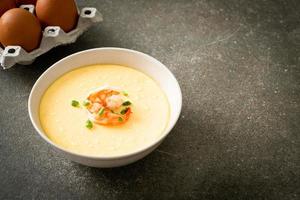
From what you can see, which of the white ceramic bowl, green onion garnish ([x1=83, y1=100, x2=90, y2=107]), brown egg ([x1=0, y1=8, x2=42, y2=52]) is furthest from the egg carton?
green onion garnish ([x1=83, y1=100, x2=90, y2=107])

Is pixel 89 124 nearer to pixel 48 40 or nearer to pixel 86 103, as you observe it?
pixel 86 103

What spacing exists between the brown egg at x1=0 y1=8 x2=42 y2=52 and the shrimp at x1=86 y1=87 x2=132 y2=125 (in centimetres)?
28

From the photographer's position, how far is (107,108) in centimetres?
99

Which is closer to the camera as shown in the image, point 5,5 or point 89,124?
point 89,124

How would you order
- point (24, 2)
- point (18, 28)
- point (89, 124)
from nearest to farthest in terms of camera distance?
point (89, 124)
point (18, 28)
point (24, 2)

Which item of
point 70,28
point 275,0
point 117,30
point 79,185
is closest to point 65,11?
point 70,28

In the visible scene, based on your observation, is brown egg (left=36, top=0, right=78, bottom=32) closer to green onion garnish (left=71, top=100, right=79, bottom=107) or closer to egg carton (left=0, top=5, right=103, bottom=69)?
egg carton (left=0, top=5, right=103, bottom=69)

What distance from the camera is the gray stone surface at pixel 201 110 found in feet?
3.29

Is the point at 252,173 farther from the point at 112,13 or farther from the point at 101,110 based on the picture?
the point at 112,13

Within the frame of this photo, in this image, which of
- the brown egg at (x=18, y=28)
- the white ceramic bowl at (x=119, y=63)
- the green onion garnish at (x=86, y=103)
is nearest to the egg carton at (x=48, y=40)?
the brown egg at (x=18, y=28)

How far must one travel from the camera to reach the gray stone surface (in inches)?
39.5

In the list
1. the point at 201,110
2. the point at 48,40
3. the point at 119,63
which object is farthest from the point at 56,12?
the point at 201,110

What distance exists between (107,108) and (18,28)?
0.36 m

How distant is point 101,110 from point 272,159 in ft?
1.52
